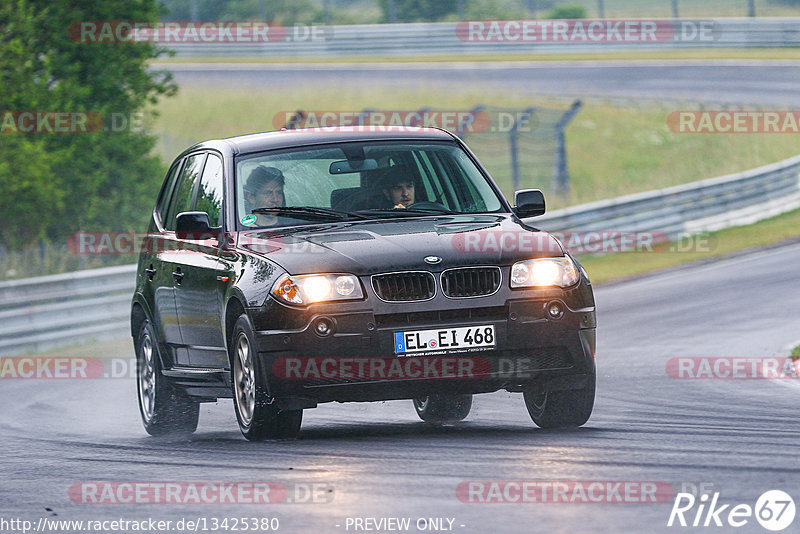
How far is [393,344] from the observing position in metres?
7.89

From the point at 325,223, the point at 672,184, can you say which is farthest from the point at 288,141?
the point at 672,184

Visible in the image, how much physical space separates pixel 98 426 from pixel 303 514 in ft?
17.9

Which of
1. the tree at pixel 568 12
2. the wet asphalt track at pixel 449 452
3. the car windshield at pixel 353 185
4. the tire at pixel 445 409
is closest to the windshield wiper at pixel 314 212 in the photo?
the car windshield at pixel 353 185

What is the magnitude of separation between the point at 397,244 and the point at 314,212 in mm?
963

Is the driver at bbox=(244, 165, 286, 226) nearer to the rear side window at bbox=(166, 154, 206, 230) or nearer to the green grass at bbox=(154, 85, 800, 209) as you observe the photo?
the rear side window at bbox=(166, 154, 206, 230)

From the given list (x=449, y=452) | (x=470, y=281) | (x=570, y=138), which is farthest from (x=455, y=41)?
(x=449, y=452)

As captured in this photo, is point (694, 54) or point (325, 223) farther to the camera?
point (694, 54)

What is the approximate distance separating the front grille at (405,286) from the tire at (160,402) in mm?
2597

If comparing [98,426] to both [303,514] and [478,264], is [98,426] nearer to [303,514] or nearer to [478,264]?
[478,264]

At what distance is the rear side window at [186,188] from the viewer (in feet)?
32.9

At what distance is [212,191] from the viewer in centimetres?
950

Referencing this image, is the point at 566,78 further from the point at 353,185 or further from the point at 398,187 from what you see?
the point at 353,185

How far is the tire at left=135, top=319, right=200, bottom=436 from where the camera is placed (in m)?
10.2

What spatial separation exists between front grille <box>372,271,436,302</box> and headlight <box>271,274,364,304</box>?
0.11m
